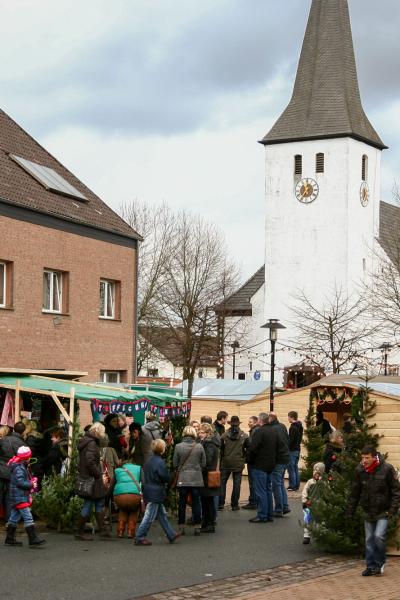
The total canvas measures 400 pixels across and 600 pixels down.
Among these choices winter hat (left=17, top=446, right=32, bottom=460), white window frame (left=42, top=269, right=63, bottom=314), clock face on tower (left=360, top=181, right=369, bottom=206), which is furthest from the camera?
clock face on tower (left=360, top=181, right=369, bottom=206)

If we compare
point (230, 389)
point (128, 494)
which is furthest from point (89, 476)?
point (230, 389)

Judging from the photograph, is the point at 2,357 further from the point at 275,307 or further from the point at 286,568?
the point at 275,307

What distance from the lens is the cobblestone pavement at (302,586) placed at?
12266 millimetres

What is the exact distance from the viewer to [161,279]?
57500 mm

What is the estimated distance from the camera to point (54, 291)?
2958 centimetres

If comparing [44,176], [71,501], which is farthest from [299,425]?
[44,176]

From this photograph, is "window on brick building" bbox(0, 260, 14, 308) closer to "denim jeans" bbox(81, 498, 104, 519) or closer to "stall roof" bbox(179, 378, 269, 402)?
"stall roof" bbox(179, 378, 269, 402)

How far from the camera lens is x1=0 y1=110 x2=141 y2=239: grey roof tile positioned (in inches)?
1117

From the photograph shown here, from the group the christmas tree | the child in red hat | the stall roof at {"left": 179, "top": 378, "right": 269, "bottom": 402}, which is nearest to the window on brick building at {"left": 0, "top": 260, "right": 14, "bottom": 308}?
the stall roof at {"left": 179, "top": 378, "right": 269, "bottom": 402}

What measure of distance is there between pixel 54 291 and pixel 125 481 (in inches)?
555

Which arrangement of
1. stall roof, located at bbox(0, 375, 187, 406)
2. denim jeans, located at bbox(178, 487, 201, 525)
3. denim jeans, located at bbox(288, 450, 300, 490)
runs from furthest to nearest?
1. denim jeans, located at bbox(288, 450, 300, 490)
2. stall roof, located at bbox(0, 375, 187, 406)
3. denim jeans, located at bbox(178, 487, 201, 525)

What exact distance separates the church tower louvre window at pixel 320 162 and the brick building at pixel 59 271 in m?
35.5

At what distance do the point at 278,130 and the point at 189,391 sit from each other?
32.4 m

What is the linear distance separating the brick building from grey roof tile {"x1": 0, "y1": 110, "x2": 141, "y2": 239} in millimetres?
41
